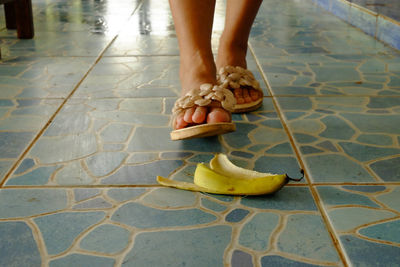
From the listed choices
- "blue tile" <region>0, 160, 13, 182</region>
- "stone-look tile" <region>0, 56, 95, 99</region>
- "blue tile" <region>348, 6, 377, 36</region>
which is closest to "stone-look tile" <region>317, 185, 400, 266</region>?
"blue tile" <region>0, 160, 13, 182</region>

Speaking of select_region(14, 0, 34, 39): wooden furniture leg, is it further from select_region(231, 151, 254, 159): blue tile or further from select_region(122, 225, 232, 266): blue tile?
select_region(122, 225, 232, 266): blue tile

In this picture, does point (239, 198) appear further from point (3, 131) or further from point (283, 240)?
point (3, 131)

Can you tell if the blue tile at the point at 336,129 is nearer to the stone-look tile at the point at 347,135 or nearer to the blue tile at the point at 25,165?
the stone-look tile at the point at 347,135

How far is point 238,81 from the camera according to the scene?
1455 mm

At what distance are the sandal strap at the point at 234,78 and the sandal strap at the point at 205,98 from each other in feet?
0.68

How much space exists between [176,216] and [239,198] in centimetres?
14

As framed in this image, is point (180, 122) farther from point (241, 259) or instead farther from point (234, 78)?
point (241, 259)

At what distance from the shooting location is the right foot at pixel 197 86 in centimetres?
117

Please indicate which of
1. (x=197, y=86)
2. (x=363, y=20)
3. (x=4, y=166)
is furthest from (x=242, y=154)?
(x=363, y=20)

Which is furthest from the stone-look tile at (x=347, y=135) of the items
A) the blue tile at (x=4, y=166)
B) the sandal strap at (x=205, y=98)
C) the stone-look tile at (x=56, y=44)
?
the stone-look tile at (x=56, y=44)

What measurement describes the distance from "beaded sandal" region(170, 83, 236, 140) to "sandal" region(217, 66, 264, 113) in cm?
21

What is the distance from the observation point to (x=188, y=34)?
51.0 inches

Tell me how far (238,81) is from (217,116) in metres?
0.33

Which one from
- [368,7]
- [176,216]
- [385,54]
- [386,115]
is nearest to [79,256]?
[176,216]
